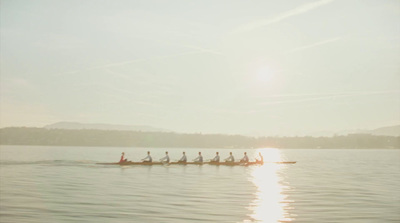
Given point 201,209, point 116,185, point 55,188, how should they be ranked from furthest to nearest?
point 116,185
point 55,188
point 201,209

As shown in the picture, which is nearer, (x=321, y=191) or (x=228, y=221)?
(x=228, y=221)

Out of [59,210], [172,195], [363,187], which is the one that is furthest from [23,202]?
[363,187]

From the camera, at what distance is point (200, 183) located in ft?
119

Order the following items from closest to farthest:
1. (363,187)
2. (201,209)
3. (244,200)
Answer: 1. (201,209)
2. (244,200)
3. (363,187)

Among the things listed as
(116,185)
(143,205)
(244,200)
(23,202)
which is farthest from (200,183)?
(23,202)

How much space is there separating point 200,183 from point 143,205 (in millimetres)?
13404

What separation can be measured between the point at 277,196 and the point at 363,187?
11762mm

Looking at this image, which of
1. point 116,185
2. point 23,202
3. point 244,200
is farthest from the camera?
point 116,185

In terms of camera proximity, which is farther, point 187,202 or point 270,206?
point 187,202

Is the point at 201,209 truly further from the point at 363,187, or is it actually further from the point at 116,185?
the point at 363,187

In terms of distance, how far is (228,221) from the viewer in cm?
1884

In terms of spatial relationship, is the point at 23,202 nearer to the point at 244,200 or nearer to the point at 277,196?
the point at 244,200

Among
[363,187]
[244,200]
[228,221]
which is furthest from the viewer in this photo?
[363,187]

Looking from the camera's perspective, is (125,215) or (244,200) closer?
(125,215)
